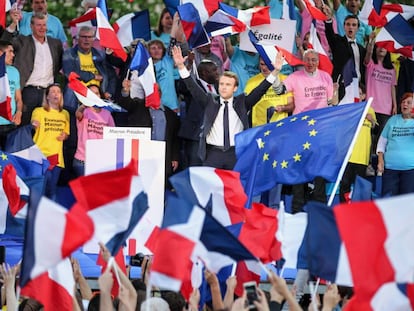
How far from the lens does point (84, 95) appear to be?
18.2 meters

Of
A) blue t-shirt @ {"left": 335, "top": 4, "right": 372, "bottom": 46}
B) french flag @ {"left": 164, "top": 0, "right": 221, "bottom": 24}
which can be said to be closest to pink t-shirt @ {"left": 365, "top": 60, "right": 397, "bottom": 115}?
blue t-shirt @ {"left": 335, "top": 4, "right": 372, "bottom": 46}

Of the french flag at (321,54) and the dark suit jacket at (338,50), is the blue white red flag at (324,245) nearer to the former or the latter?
the french flag at (321,54)

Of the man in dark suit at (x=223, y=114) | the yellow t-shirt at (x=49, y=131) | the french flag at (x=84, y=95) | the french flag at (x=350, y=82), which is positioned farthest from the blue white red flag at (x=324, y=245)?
the french flag at (x=350, y=82)

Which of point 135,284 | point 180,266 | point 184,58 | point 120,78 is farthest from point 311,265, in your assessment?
point 120,78

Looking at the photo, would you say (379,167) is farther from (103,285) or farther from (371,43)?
(103,285)

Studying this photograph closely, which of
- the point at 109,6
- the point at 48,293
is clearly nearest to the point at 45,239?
the point at 48,293

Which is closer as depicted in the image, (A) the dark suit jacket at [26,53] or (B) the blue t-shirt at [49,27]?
(A) the dark suit jacket at [26,53]

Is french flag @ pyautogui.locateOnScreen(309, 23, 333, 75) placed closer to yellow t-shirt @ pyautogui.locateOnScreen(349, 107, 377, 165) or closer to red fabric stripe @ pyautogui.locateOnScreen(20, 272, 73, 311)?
yellow t-shirt @ pyautogui.locateOnScreen(349, 107, 377, 165)

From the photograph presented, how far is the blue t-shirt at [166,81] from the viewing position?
19031 mm

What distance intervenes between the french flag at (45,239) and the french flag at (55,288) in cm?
54

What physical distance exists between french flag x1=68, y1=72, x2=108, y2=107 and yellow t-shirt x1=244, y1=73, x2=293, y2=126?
1.81m

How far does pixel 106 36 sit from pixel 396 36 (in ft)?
12.6

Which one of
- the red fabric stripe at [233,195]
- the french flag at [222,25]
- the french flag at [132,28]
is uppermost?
the french flag at [222,25]

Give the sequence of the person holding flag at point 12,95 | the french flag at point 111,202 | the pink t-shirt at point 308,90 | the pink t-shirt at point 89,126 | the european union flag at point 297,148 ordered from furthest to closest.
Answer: the pink t-shirt at point 308,90 → the pink t-shirt at point 89,126 → the person holding flag at point 12,95 → the european union flag at point 297,148 → the french flag at point 111,202
